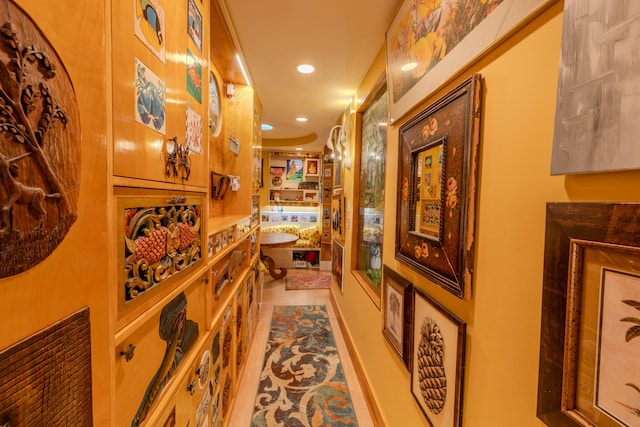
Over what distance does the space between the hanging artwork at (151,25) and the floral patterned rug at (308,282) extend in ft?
13.0

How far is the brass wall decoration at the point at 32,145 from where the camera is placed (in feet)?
1.22

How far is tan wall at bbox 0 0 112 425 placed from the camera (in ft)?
1.33

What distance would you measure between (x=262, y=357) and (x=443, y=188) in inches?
90.9

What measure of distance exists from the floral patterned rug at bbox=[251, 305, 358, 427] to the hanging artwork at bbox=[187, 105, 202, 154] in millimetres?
1822

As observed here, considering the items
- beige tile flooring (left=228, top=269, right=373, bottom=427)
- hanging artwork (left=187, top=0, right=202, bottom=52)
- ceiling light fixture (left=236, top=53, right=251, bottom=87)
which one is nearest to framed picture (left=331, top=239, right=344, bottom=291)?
beige tile flooring (left=228, top=269, right=373, bottom=427)

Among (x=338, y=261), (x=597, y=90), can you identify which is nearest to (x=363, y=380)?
(x=338, y=261)

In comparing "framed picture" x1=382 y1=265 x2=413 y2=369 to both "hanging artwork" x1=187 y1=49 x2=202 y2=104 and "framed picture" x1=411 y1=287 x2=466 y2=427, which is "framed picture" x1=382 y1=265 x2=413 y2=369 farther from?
"hanging artwork" x1=187 y1=49 x2=202 y2=104

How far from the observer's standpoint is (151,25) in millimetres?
759

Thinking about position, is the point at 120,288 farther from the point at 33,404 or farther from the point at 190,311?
the point at 190,311

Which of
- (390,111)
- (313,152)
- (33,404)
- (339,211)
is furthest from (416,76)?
(313,152)

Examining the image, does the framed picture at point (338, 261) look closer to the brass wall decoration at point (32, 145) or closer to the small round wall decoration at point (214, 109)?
the small round wall decoration at point (214, 109)

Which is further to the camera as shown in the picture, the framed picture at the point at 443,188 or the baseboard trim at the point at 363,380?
the baseboard trim at the point at 363,380

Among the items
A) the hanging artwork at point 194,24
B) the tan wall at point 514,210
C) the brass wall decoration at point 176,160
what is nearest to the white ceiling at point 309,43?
the hanging artwork at point 194,24

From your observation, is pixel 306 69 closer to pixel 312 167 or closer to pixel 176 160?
pixel 176 160
